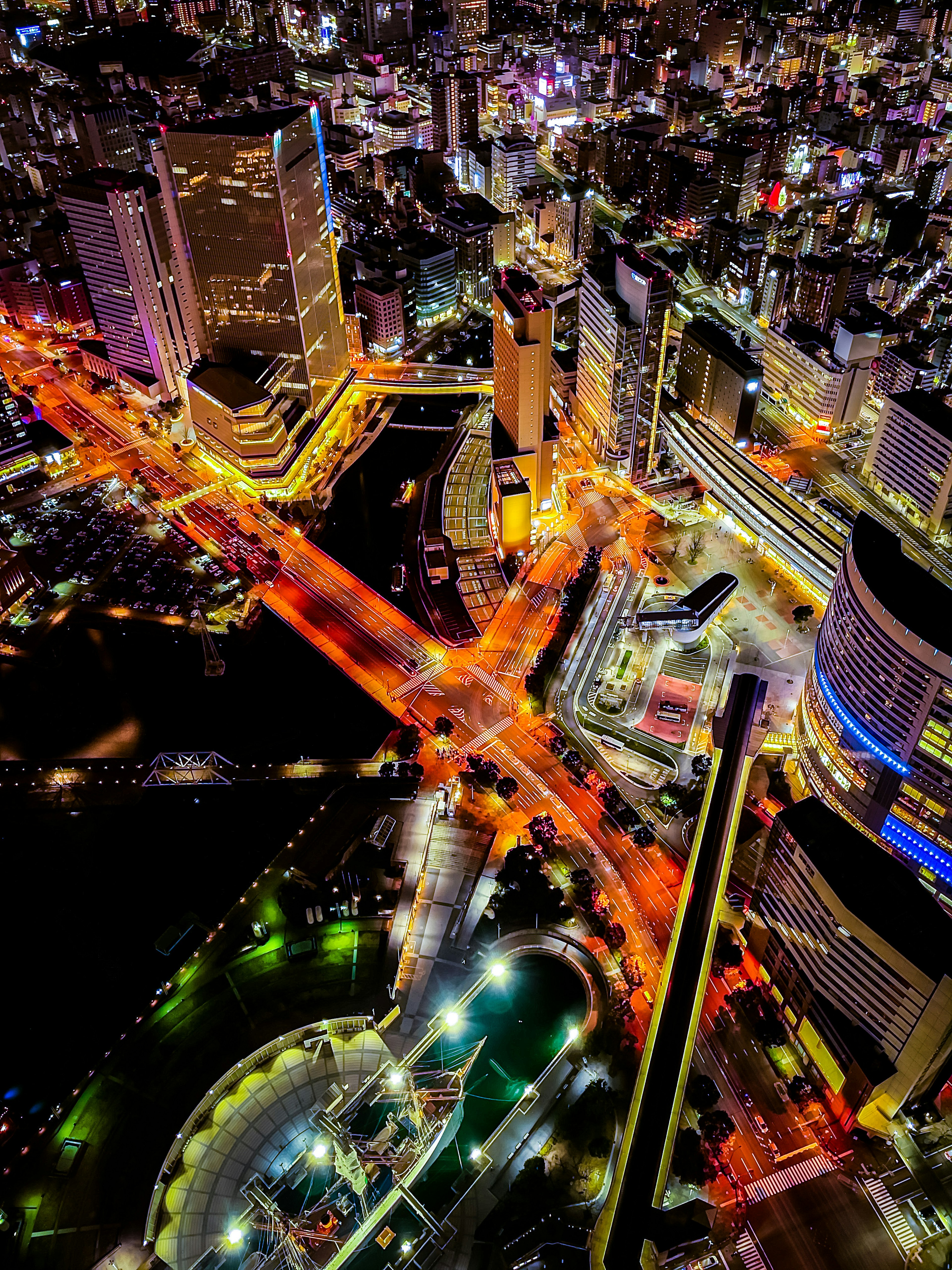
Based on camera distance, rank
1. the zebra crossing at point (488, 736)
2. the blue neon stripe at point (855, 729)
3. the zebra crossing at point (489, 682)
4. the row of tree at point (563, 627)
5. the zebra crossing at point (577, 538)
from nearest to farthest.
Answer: the blue neon stripe at point (855, 729), the zebra crossing at point (488, 736), the row of tree at point (563, 627), the zebra crossing at point (489, 682), the zebra crossing at point (577, 538)

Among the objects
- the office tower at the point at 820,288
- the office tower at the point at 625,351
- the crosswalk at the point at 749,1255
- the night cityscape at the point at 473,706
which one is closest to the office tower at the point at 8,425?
the night cityscape at the point at 473,706

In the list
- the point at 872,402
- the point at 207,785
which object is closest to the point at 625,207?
the point at 872,402

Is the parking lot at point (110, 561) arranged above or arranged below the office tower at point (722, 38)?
below

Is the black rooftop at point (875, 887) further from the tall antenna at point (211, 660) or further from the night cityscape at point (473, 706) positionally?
the tall antenna at point (211, 660)

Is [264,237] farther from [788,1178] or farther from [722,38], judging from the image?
[722,38]

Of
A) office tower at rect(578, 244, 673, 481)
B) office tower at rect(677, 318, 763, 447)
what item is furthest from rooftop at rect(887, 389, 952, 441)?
office tower at rect(578, 244, 673, 481)

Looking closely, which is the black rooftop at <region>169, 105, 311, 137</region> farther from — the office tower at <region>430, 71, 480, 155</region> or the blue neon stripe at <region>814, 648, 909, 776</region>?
the blue neon stripe at <region>814, 648, 909, 776</region>
